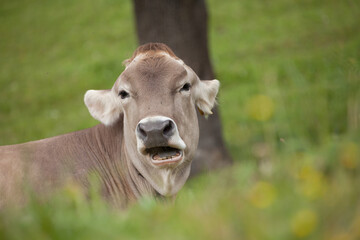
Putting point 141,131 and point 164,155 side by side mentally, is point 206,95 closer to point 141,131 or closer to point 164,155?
point 164,155

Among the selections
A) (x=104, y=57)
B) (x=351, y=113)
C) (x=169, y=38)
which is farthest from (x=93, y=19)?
(x=351, y=113)

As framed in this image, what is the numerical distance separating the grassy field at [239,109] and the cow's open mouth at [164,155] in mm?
430

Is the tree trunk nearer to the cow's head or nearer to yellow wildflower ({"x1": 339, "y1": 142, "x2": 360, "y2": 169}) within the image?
the cow's head

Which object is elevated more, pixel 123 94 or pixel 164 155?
pixel 123 94

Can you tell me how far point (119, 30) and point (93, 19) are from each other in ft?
6.85

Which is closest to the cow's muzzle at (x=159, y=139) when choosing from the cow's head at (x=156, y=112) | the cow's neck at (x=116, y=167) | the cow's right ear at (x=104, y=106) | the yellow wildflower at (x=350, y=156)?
the cow's head at (x=156, y=112)

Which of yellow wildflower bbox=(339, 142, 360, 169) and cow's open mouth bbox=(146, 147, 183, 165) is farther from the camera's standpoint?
cow's open mouth bbox=(146, 147, 183, 165)

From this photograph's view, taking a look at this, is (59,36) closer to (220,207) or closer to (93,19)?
(93,19)

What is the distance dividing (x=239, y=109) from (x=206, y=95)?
6.43 m

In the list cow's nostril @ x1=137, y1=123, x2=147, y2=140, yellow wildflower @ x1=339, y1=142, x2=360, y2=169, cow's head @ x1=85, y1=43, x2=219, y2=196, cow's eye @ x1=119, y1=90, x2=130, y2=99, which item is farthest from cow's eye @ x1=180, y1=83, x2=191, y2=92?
yellow wildflower @ x1=339, y1=142, x2=360, y2=169

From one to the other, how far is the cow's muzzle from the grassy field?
0.46 meters

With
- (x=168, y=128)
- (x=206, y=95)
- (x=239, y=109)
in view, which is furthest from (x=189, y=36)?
(x=168, y=128)

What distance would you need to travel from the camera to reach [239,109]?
1161 cm

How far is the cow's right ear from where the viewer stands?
5.03 metres
